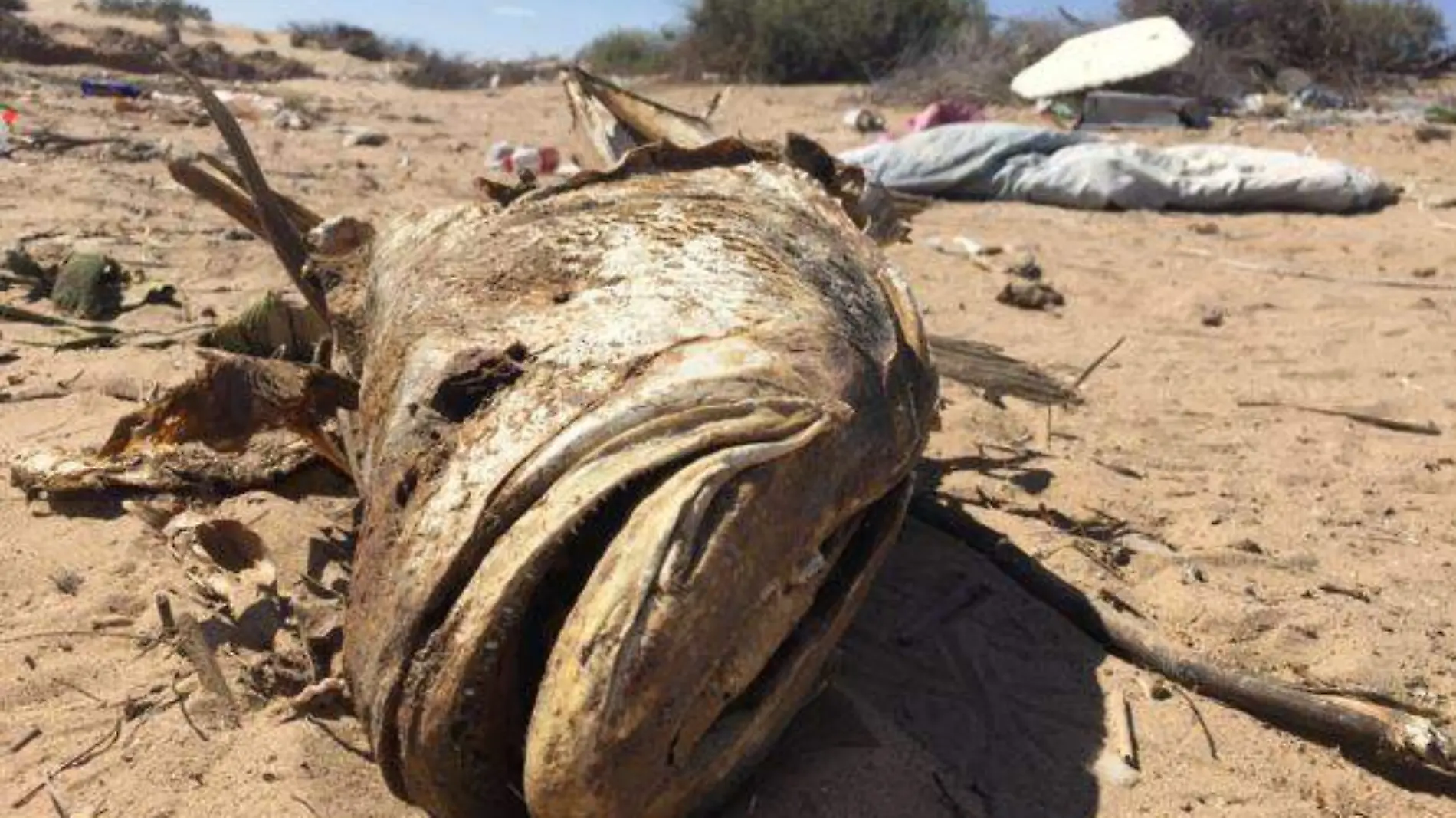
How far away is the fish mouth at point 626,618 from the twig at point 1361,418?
3.56 meters

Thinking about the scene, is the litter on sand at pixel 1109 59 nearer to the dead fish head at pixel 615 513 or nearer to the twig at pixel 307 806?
the dead fish head at pixel 615 513

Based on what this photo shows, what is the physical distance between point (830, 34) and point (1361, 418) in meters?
15.6

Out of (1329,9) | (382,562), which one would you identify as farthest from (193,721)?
(1329,9)

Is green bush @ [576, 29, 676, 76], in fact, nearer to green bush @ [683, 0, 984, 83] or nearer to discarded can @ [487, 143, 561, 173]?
green bush @ [683, 0, 984, 83]

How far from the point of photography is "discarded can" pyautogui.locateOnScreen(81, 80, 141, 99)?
1205cm

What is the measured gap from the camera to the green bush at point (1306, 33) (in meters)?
15.5

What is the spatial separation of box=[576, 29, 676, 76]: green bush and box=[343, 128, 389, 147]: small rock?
444 inches

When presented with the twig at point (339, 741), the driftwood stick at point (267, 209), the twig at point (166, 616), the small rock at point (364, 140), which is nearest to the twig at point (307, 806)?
the twig at point (339, 741)

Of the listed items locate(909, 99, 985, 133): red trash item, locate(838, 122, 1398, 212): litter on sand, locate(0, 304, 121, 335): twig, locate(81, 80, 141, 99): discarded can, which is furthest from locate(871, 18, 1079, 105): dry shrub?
locate(0, 304, 121, 335): twig

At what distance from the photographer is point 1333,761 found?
8.35 feet

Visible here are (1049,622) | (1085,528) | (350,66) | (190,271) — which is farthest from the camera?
(350,66)

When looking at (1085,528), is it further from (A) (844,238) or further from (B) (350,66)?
(B) (350,66)

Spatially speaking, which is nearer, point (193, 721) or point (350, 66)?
point (193, 721)

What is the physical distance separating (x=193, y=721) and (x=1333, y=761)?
7.27ft
